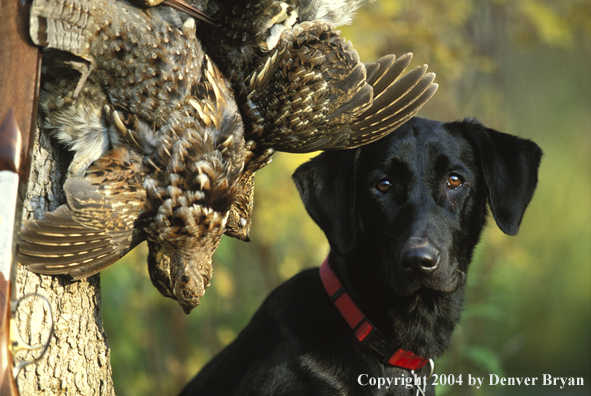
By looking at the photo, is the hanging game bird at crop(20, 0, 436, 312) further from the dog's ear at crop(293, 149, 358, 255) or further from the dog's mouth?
the dog's mouth

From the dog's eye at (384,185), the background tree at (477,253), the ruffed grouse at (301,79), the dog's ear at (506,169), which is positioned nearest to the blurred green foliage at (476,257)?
the background tree at (477,253)

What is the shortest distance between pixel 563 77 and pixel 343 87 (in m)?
6.15

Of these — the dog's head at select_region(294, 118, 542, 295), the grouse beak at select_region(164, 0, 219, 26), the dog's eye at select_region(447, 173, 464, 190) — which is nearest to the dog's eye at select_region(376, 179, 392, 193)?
the dog's head at select_region(294, 118, 542, 295)

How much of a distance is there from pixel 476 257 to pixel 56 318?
3882 mm

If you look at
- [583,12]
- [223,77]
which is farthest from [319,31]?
[583,12]

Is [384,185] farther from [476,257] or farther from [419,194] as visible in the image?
[476,257]

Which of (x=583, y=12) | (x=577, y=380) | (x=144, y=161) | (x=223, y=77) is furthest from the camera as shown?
(x=577, y=380)

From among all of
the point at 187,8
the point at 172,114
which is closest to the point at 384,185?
the point at 172,114

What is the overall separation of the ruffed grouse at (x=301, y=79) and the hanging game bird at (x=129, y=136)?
14 centimetres

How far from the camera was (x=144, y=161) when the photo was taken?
2.00 meters

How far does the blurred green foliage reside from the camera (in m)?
4.36

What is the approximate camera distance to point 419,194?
235 centimetres

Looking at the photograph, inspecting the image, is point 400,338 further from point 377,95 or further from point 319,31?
point 319,31

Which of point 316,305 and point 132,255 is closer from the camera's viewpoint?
point 316,305
